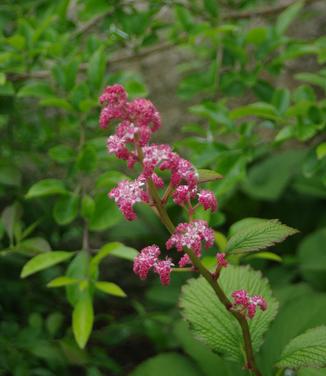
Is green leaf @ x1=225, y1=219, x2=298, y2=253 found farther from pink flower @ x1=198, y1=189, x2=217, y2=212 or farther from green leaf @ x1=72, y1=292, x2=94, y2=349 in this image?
green leaf @ x1=72, y1=292, x2=94, y2=349

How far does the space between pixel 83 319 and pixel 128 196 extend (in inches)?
25.2

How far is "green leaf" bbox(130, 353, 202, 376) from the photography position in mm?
1463

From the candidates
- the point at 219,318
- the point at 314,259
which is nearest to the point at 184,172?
the point at 219,318


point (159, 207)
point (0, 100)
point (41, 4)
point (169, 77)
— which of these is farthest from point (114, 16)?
point (159, 207)

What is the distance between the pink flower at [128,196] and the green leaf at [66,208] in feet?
2.40

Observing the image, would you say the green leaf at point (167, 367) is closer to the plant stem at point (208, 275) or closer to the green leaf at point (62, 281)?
the green leaf at point (62, 281)

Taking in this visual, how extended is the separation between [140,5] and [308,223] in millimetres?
1196

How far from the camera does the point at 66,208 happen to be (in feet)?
4.95

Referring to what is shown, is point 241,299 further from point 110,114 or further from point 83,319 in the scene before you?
point 83,319

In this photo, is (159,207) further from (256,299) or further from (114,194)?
(256,299)

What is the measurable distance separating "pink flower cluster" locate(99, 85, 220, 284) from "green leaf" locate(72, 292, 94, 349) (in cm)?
57

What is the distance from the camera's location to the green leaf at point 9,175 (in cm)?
165

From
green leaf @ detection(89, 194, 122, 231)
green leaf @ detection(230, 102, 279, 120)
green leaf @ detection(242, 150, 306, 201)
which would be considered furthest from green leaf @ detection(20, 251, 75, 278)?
green leaf @ detection(242, 150, 306, 201)

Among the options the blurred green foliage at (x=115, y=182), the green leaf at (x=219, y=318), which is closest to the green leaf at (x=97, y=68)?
the blurred green foliage at (x=115, y=182)
